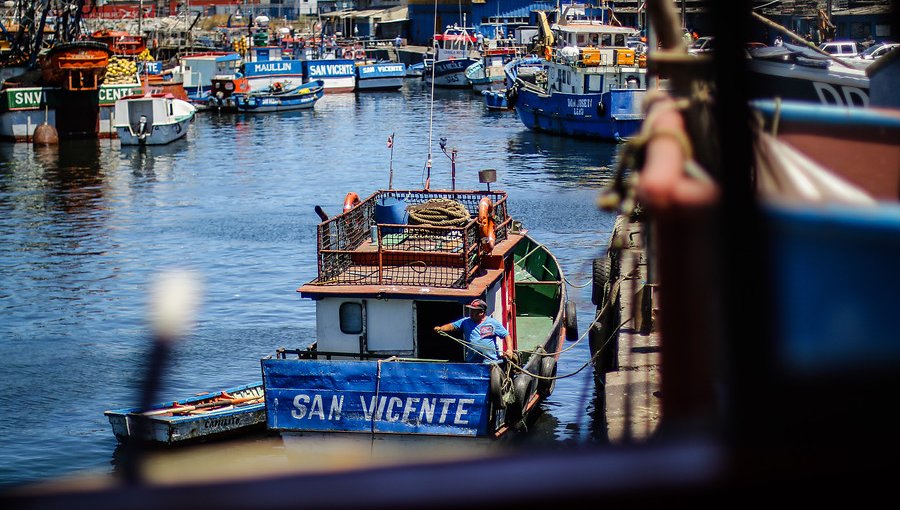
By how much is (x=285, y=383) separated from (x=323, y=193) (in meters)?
26.9

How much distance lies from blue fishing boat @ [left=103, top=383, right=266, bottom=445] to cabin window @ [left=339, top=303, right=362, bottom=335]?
274 centimetres

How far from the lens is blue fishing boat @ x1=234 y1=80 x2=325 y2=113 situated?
232 feet

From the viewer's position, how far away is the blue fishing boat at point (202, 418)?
16141 millimetres

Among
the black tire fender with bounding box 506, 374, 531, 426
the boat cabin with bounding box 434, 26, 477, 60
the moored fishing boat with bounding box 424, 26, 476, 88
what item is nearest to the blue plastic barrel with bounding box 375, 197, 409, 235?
the black tire fender with bounding box 506, 374, 531, 426

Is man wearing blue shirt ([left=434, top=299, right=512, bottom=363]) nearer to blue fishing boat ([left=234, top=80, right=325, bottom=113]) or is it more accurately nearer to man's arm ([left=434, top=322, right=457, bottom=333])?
man's arm ([left=434, top=322, right=457, bottom=333])

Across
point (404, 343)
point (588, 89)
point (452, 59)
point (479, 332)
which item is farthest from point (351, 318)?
point (452, 59)

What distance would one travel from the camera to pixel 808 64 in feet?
53.3

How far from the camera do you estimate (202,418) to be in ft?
54.0

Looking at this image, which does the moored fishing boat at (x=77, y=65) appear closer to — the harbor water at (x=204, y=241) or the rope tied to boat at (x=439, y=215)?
the harbor water at (x=204, y=241)

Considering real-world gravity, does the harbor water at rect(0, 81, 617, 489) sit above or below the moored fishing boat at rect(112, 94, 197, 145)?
below

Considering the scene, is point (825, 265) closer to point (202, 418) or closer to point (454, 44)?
point (202, 418)

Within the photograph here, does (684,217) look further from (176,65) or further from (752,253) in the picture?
(176,65)

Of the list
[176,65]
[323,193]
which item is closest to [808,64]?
[323,193]

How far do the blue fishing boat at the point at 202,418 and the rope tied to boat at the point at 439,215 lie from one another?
147 inches
